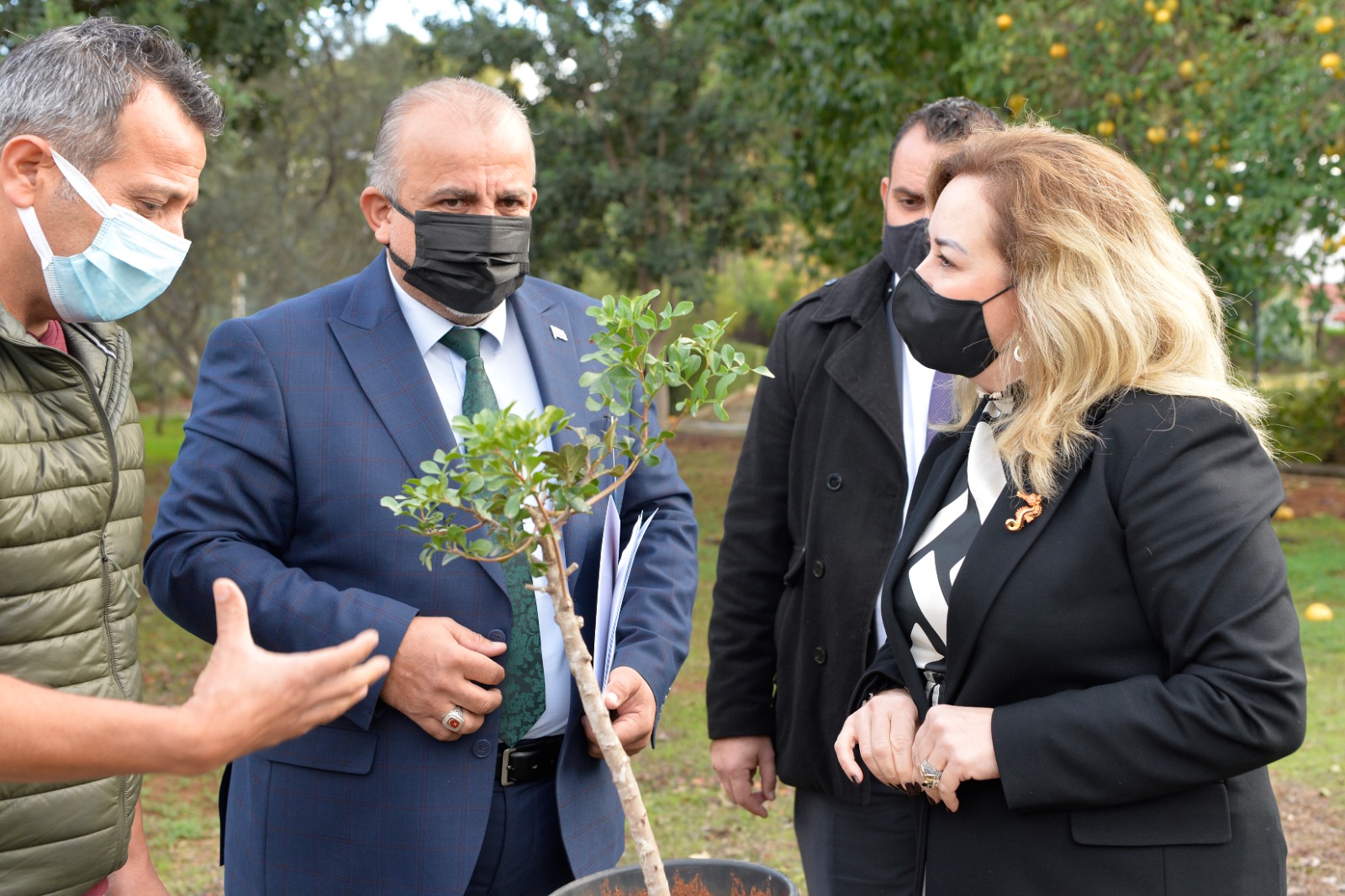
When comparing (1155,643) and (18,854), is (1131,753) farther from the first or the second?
(18,854)

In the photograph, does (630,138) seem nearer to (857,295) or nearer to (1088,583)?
(857,295)

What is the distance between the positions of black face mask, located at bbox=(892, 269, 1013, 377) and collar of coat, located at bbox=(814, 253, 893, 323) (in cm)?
74

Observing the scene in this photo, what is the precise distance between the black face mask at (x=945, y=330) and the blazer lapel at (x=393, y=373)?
3.07 feet

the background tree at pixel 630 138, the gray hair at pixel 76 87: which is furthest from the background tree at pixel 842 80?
the gray hair at pixel 76 87

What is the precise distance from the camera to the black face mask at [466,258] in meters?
2.52

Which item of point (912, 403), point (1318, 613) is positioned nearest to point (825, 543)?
point (912, 403)

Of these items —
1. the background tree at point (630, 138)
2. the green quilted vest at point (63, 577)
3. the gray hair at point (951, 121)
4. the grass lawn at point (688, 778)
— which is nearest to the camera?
the green quilted vest at point (63, 577)

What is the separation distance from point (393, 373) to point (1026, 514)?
129 centimetres

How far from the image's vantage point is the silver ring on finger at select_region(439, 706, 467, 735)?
2197 mm

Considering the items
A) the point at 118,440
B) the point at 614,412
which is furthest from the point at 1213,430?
the point at 118,440

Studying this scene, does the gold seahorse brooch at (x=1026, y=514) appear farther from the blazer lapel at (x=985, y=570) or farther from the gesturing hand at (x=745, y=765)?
the gesturing hand at (x=745, y=765)

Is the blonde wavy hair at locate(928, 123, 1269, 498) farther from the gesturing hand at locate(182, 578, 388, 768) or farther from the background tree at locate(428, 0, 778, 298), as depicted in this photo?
the background tree at locate(428, 0, 778, 298)

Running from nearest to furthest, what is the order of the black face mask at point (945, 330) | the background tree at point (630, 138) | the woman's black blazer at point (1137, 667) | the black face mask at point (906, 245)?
the woman's black blazer at point (1137, 667) < the black face mask at point (945, 330) < the black face mask at point (906, 245) < the background tree at point (630, 138)

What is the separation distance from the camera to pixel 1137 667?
191 cm
